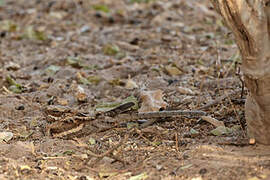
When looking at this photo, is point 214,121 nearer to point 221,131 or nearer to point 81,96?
point 221,131

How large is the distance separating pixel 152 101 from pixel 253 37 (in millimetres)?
877

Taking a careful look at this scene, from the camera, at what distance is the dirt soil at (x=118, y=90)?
1.81 metres

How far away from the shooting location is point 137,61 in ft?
11.8

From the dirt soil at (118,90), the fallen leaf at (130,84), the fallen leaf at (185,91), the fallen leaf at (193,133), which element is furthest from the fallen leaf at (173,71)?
the fallen leaf at (193,133)

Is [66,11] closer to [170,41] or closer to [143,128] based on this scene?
[170,41]

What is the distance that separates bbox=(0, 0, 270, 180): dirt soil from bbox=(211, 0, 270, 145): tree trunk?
10.8 inches

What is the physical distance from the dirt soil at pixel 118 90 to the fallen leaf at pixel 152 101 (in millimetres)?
22

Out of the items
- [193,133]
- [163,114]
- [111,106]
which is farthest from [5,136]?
[193,133]

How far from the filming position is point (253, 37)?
1.69 m

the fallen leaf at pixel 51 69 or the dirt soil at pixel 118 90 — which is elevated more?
the dirt soil at pixel 118 90

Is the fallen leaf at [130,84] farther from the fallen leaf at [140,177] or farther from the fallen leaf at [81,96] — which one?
the fallen leaf at [140,177]

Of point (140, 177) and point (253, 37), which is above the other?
point (253, 37)

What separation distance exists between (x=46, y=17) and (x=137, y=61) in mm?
2061

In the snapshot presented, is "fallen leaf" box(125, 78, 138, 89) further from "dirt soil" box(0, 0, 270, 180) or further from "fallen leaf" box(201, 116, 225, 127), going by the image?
"fallen leaf" box(201, 116, 225, 127)
